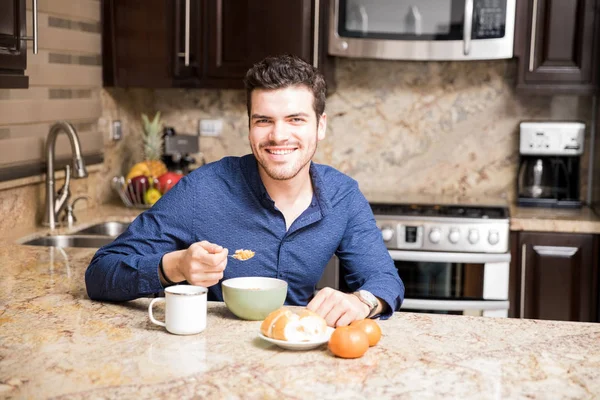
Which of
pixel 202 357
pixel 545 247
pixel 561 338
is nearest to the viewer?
pixel 202 357

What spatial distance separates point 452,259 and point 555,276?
446mm

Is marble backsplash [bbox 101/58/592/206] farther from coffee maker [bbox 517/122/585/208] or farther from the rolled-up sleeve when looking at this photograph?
the rolled-up sleeve

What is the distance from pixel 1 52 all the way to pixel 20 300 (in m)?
0.70

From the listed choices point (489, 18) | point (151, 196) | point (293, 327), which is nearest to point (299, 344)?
point (293, 327)

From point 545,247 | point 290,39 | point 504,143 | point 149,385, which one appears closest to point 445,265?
point 545,247

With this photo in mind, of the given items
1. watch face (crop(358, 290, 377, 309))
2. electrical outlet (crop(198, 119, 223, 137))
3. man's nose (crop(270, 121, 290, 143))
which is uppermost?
man's nose (crop(270, 121, 290, 143))

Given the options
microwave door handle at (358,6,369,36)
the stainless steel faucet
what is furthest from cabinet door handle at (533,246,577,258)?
the stainless steel faucet

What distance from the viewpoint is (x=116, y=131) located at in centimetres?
400

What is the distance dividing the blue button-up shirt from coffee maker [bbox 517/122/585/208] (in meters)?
1.81

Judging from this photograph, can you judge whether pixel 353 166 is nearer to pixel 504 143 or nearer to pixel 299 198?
pixel 504 143

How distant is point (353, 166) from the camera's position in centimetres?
420

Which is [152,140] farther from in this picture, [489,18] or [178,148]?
[489,18]

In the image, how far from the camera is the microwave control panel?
3.55m

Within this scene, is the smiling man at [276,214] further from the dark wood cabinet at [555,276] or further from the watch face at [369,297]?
the dark wood cabinet at [555,276]
